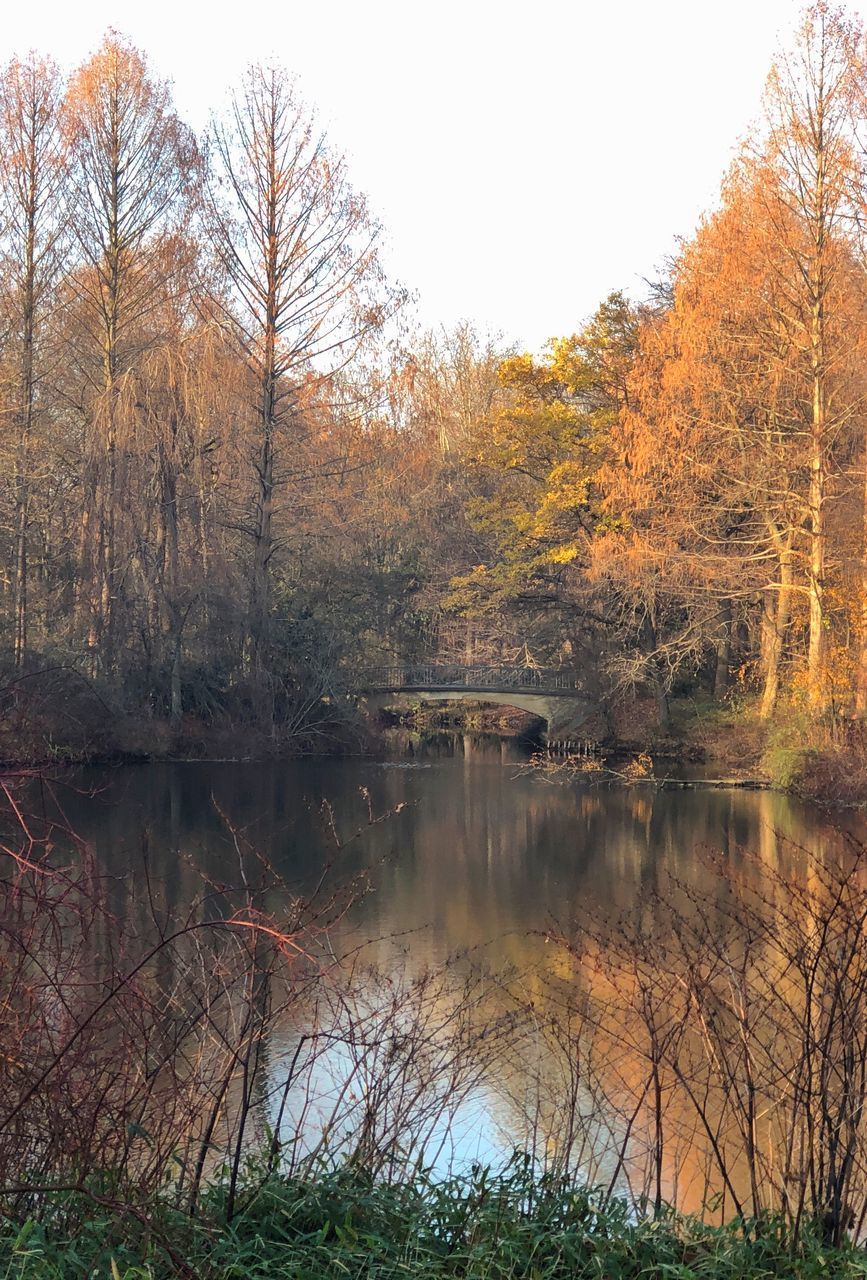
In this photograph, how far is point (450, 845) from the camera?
1609 cm

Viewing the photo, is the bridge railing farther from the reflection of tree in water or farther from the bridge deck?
the reflection of tree in water

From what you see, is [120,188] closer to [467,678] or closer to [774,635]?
[467,678]

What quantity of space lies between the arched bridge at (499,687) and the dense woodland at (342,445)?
0.57 m

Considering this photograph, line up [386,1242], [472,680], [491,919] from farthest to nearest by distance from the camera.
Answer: [472,680]
[491,919]
[386,1242]

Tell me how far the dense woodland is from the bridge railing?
0.52 m

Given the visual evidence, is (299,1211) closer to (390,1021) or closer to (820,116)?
(390,1021)

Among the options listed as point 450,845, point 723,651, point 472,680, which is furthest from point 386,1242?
point 472,680

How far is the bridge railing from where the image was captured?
2725 cm

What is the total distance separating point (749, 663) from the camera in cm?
2409

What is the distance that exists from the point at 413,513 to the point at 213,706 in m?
8.93

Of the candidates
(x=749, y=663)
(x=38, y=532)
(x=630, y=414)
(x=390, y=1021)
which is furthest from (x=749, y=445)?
(x=390, y=1021)

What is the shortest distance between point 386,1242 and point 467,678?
2393cm

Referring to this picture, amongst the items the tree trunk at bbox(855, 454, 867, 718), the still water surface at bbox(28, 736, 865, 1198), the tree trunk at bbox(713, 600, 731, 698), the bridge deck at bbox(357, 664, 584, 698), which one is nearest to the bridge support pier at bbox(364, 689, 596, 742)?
the bridge deck at bbox(357, 664, 584, 698)

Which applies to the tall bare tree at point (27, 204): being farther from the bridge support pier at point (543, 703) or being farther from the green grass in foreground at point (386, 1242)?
the green grass in foreground at point (386, 1242)
